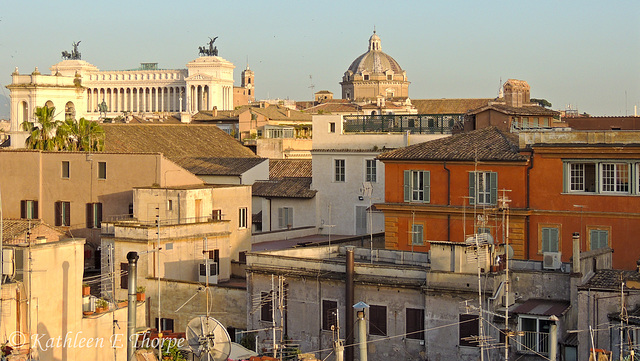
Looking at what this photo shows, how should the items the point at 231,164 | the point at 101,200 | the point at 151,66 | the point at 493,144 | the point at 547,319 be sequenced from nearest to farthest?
the point at 547,319 → the point at 493,144 → the point at 101,200 → the point at 231,164 → the point at 151,66

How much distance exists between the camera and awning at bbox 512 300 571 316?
21.4 meters

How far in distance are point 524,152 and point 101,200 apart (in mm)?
16013

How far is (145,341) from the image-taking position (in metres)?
21.0

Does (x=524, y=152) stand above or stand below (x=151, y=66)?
below

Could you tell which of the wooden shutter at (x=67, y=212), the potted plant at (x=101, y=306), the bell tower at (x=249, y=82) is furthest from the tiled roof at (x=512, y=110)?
the bell tower at (x=249, y=82)

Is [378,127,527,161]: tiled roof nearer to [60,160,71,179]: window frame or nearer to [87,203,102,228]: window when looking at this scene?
[87,203,102,228]: window

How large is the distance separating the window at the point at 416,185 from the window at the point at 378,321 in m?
7.50

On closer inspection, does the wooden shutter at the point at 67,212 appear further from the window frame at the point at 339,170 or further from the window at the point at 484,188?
the window at the point at 484,188

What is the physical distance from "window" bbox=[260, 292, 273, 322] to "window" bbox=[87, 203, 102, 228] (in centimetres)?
1408

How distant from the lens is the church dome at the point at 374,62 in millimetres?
165625

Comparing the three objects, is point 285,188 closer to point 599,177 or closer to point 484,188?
point 484,188

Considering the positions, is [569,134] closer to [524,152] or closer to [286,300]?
[524,152]

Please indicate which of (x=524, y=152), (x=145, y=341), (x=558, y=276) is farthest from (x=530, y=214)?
(x=145, y=341)

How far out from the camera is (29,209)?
130 feet
